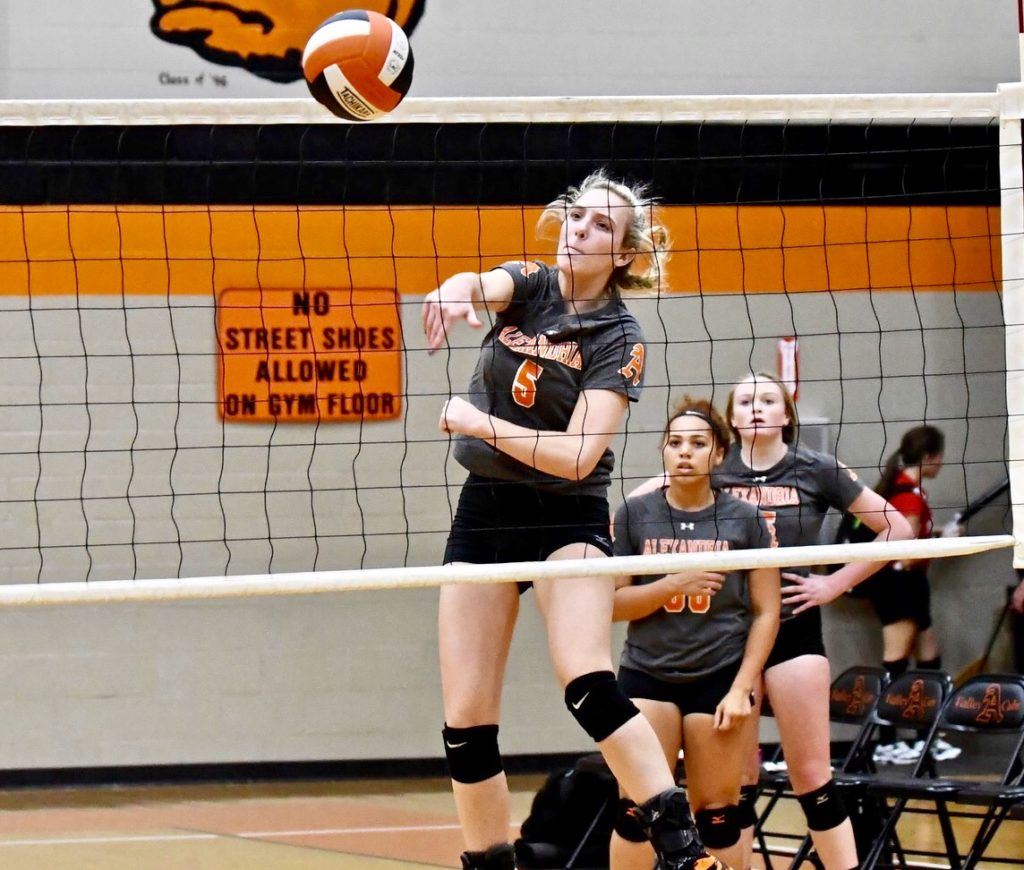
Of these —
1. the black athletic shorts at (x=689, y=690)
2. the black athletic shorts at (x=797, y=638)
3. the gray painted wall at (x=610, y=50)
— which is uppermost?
the gray painted wall at (x=610, y=50)

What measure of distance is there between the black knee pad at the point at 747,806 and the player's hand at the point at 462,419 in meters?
1.71

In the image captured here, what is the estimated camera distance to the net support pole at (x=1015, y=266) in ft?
13.1

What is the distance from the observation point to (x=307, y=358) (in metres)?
7.75

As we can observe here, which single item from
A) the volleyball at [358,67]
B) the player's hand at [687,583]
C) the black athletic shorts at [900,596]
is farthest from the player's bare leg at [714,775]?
the black athletic shorts at [900,596]

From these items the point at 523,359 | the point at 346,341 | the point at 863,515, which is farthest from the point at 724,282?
the point at 523,359

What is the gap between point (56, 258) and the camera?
24.5 ft

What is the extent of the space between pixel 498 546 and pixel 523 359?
1.61 feet

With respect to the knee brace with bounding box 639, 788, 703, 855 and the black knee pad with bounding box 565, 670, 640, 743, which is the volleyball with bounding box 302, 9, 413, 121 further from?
the knee brace with bounding box 639, 788, 703, 855

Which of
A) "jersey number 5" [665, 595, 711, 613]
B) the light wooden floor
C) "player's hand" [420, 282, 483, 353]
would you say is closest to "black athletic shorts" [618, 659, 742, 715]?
"jersey number 5" [665, 595, 711, 613]

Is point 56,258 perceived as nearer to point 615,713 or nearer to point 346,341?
point 346,341

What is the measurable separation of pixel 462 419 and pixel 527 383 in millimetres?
310

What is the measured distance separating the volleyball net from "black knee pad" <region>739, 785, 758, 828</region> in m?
2.82

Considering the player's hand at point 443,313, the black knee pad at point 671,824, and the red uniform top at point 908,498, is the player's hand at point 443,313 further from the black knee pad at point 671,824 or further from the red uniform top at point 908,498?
the red uniform top at point 908,498

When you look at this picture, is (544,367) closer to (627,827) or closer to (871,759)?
(627,827)
